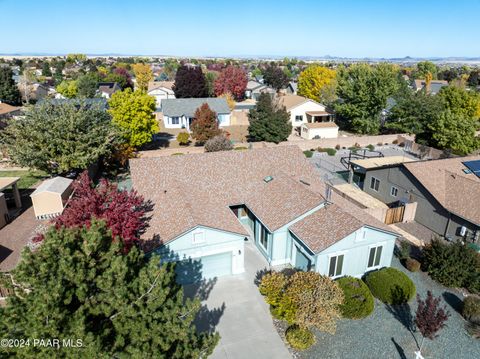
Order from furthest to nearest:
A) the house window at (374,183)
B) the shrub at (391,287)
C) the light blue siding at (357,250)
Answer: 1. the house window at (374,183)
2. the light blue siding at (357,250)
3. the shrub at (391,287)

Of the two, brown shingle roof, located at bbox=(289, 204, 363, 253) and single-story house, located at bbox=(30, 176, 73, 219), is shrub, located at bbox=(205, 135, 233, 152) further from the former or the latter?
brown shingle roof, located at bbox=(289, 204, 363, 253)

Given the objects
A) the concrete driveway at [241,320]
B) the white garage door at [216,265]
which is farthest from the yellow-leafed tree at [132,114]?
the concrete driveway at [241,320]

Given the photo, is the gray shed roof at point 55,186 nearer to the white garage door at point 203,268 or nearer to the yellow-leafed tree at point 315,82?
the white garage door at point 203,268

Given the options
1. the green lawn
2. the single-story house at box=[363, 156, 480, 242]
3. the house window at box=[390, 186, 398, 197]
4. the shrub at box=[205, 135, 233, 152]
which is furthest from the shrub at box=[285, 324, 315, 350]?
the green lawn

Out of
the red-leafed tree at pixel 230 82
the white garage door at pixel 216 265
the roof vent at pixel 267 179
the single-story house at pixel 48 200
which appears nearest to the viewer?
the white garage door at pixel 216 265

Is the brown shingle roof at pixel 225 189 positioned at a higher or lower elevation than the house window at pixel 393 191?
higher

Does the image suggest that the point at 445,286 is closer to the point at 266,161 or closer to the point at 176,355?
the point at 266,161

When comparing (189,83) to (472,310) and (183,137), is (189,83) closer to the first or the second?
(183,137)

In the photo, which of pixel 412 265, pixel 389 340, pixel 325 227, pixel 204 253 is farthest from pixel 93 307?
pixel 412 265
